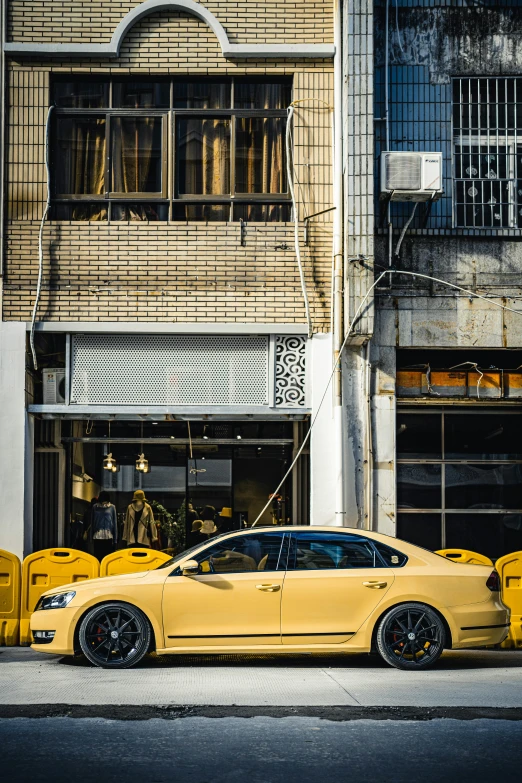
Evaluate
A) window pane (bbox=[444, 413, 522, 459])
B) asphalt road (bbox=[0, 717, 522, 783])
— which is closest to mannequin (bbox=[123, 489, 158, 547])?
window pane (bbox=[444, 413, 522, 459])

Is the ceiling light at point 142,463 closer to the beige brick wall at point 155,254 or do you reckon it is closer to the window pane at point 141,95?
the beige brick wall at point 155,254

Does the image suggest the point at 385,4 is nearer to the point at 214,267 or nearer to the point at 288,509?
the point at 214,267

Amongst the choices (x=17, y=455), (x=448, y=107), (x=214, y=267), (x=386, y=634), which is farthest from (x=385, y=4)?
(x=386, y=634)

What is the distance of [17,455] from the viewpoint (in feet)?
48.3

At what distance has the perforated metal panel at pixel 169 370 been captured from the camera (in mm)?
15125

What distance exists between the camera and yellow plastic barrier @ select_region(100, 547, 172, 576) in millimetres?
12711

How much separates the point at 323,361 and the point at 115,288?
10.0ft

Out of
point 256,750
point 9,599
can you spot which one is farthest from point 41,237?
point 256,750

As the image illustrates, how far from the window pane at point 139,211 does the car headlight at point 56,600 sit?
6280 mm

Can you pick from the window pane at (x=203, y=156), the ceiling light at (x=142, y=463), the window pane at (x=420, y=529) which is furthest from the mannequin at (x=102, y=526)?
the window pane at (x=203, y=156)

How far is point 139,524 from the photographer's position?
56.5 feet

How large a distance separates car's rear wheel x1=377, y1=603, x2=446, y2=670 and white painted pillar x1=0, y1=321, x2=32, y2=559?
603 cm

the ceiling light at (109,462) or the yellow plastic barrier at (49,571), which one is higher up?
the ceiling light at (109,462)

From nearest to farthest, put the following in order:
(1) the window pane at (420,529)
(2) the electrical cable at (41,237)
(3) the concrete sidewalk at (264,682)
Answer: (3) the concrete sidewalk at (264,682) → (2) the electrical cable at (41,237) → (1) the window pane at (420,529)
